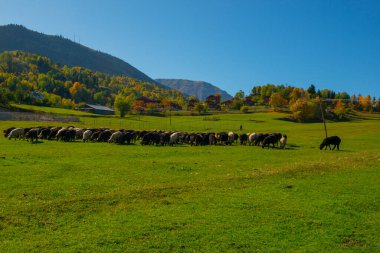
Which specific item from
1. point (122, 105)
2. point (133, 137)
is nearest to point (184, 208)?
point (133, 137)

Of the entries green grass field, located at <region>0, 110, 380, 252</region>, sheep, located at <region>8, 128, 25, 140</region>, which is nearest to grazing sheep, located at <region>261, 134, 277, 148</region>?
green grass field, located at <region>0, 110, 380, 252</region>

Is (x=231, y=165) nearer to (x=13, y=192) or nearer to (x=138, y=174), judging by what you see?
(x=138, y=174)

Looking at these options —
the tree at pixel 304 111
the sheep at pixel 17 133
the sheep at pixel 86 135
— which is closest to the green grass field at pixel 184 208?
the sheep at pixel 86 135

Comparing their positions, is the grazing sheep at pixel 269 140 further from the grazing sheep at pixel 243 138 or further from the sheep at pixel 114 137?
the sheep at pixel 114 137

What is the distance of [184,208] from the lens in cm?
1430

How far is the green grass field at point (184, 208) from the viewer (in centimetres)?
1098

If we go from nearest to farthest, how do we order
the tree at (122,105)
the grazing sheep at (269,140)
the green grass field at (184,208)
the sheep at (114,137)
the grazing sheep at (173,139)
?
the green grass field at (184,208) < the grazing sheep at (269,140) < the sheep at (114,137) < the grazing sheep at (173,139) < the tree at (122,105)

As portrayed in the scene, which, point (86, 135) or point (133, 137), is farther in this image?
point (133, 137)

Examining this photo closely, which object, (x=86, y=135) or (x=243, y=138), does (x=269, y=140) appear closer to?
(x=243, y=138)

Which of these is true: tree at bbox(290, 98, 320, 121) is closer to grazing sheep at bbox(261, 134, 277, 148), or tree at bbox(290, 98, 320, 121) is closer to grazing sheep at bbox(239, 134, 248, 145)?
grazing sheep at bbox(239, 134, 248, 145)

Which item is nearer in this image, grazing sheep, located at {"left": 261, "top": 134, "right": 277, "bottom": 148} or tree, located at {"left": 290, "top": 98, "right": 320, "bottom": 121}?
grazing sheep, located at {"left": 261, "top": 134, "right": 277, "bottom": 148}

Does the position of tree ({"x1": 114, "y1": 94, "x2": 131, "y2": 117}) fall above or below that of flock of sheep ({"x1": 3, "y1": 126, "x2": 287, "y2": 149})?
above

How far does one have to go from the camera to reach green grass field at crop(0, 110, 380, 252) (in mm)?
10977

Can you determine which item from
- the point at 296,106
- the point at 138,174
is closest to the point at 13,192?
the point at 138,174
